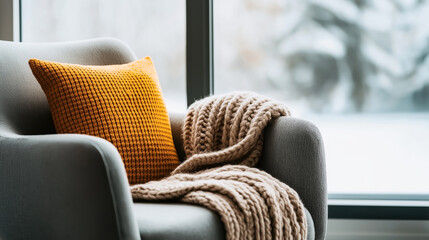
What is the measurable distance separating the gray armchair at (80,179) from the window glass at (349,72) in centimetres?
80

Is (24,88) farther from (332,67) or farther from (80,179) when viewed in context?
(332,67)

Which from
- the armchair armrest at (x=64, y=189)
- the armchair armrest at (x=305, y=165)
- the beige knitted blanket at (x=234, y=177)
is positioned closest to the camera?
the armchair armrest at (x=64, y=189)

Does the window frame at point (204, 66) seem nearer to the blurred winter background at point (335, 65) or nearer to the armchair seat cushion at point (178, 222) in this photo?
the blurred winter background at point (335, 65)

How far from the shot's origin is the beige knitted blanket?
4.08 feet

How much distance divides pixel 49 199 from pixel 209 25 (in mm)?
1316

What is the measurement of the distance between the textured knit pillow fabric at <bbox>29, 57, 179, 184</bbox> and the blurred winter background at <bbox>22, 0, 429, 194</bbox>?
0.79 metres

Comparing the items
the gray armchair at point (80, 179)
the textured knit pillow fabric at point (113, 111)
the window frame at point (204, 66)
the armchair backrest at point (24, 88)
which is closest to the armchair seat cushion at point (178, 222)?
the gray armchair at point (80, 179)

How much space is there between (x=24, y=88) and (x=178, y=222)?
68 centimetres

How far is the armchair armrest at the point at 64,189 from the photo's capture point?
1.05 metres

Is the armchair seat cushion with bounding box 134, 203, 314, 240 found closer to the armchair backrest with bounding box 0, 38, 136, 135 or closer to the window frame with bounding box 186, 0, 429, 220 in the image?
the armchair backrest with bounding box 0, 38, 136, 135

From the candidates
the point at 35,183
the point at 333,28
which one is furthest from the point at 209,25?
Result: the point at 35,183

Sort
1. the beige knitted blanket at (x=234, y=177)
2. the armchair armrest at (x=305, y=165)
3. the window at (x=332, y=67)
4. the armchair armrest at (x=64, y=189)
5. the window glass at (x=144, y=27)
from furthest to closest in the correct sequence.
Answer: the window glass at (x=144, y=27), the window at (x=332, y=67), the armchair armrest at (x=305, y=165), the beige knitted blanket at (x=234, y=177), the armchair armrest at (x=64, y=189)

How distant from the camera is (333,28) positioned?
2.25 meters

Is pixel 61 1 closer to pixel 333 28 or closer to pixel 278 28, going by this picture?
pixel 278 28
